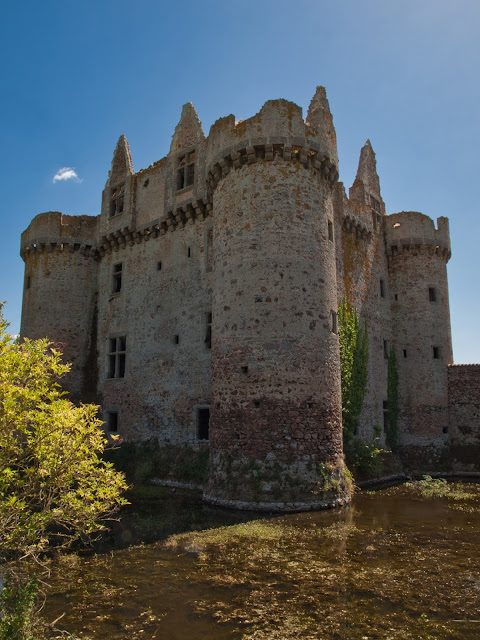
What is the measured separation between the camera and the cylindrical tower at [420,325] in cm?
2089

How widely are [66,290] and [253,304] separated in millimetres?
12739

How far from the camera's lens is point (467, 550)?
9.16 m

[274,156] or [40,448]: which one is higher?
[274,156]

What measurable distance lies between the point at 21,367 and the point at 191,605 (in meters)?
3.98

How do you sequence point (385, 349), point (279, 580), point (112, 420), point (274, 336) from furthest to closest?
point (385, 349), point (112, 420), point (274, 336), point (279, 580)

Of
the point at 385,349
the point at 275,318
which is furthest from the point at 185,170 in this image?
the point at 385,349

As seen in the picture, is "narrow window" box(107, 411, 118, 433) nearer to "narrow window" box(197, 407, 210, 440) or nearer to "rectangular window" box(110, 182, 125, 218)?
"narrow window" box(197, 407, 210, 440)

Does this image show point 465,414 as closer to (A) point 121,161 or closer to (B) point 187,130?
(B) point 187,130

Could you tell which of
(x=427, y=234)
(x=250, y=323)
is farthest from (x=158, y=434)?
(x=427, y=234)

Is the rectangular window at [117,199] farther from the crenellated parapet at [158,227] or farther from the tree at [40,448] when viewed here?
the tree at [40,448]

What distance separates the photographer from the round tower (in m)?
12.6

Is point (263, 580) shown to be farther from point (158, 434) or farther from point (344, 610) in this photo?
point (158, 434)

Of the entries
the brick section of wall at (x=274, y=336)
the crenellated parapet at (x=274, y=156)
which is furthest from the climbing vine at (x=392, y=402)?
the crenellated parapet at (x=274, y=156)

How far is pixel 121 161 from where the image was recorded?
23.5 metres
